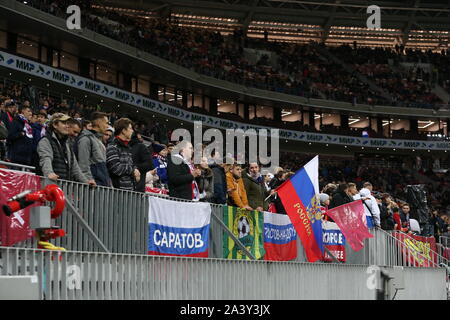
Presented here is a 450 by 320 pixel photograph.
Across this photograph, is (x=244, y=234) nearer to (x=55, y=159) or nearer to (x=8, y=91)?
(x=55, y=159)

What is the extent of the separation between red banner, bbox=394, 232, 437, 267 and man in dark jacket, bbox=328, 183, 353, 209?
1.82 meters

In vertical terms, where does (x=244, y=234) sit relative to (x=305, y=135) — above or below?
below

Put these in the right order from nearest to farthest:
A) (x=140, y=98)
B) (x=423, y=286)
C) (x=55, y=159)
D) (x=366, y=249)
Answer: (x=55, y=159) < (x=366, y=249) < (x=423, y=286) < (x=140, y=98)

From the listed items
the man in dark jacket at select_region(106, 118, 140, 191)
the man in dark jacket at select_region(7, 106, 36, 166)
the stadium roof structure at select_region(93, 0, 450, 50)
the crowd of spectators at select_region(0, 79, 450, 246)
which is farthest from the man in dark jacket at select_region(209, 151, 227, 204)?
the stadium roof structure at select_region(93, 0, 450, 50)

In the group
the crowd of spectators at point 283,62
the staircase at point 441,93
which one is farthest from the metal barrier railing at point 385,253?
the staircase at point 441,93

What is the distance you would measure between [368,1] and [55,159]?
42202mm

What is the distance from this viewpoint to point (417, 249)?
16.4 m

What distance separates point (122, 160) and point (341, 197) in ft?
20.2

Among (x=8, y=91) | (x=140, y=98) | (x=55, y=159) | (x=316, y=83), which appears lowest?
(x=55, y=159)

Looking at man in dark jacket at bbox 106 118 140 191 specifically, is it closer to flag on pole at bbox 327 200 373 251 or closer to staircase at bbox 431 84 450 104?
flag on pole at bbox 327 200 373 251

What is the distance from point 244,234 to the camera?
1125 cm

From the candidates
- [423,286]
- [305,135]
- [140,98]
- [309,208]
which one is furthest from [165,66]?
[309,208]

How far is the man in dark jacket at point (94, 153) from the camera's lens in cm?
870

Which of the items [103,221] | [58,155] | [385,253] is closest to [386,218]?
[385,253]
